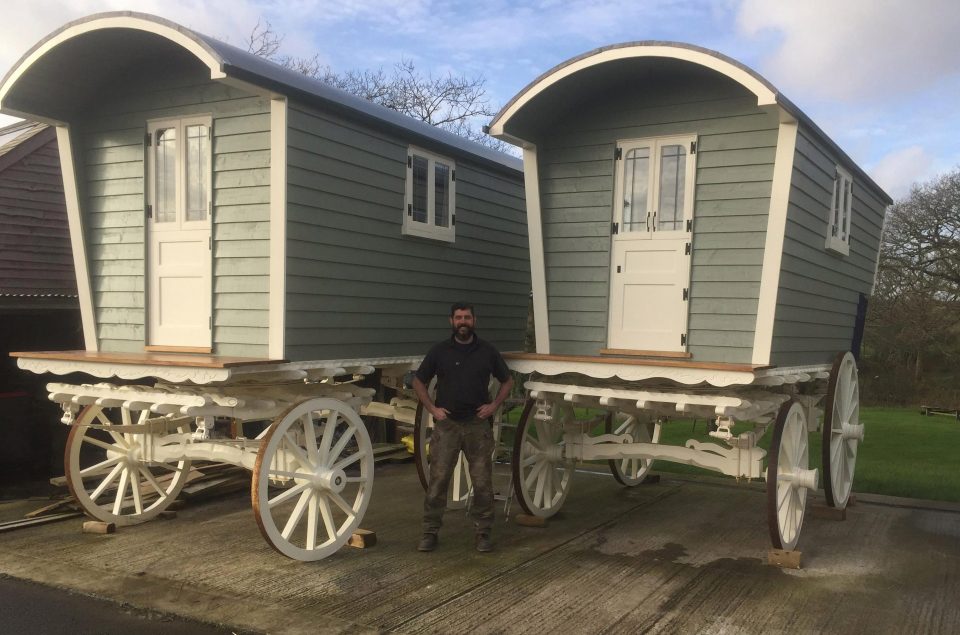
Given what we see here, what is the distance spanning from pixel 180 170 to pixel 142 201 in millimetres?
471

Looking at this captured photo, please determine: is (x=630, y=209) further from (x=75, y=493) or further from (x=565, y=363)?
(x=75, y=493)

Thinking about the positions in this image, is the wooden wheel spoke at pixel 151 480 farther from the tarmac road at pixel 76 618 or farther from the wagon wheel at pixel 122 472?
the tarmac road at pixel 76 618

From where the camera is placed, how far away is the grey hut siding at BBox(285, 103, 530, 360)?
618 cm

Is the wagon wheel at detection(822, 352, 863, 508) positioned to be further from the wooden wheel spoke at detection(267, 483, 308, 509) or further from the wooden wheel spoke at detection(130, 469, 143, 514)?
the wooden wheel spoke at detection(130, 469, 143, 514)

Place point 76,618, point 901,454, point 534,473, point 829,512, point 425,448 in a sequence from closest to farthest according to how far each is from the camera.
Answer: point 76,618
point 534,473
point 829,512
point 425,448
point 901,454

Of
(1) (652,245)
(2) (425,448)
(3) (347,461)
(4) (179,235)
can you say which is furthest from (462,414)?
(4) (179,235)

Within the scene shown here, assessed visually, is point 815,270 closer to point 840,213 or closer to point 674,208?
point 840,213

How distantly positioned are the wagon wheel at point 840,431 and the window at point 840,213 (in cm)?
106

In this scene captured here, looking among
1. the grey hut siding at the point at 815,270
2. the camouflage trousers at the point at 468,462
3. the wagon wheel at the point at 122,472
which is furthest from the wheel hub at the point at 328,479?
the grey hut siding at the point at 815,270

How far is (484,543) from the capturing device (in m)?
6.25

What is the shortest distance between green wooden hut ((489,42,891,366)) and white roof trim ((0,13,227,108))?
90.5 inches

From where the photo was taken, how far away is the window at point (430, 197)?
292 inches

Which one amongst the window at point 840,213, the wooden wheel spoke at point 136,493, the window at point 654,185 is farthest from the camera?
the window at point 840,213

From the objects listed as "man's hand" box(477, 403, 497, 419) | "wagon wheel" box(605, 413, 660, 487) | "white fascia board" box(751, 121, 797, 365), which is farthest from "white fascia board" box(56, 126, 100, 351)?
"white fascia board" box(751, 121, 797, 365)
